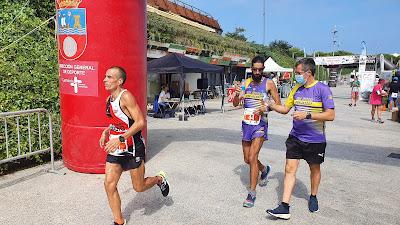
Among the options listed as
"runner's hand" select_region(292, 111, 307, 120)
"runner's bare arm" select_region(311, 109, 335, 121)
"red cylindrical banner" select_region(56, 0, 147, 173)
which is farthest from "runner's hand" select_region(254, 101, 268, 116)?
"red cylindrical banner" select_region(56, 0, 147, 173)

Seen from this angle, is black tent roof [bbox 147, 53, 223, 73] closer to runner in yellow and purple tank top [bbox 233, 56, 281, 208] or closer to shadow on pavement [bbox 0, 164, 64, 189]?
shadow on pavement [bbox 0, 164, 64, 189]

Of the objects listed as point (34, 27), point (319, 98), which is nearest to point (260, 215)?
point (319, 98)

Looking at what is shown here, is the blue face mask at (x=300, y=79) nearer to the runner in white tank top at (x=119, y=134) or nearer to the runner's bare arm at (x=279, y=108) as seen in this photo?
the runner's bare arm at (x=279, y=108)

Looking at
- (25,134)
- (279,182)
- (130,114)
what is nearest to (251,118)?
(279,182)

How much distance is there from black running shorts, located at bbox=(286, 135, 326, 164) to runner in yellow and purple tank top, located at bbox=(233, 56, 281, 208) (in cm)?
44

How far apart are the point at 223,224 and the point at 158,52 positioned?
53.1 feet

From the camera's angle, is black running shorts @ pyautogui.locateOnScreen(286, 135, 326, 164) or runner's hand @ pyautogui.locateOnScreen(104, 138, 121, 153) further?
black running shorts @ pyautogui.locateOnScreen(286, 135, 326, 164)

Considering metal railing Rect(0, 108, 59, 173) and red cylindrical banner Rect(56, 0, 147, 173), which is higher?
red cylindrical banner Rect(56, 0, 147, 173)

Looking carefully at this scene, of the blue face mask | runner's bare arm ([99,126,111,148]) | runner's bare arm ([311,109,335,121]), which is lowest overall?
runner's bare arm ([99,126,111,148])

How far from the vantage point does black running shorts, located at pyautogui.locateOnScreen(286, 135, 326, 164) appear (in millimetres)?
4125

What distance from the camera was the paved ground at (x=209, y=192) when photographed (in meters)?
4.08

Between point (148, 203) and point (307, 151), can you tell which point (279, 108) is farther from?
point (148, 203)

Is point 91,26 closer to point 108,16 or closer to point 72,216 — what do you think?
point 108,16

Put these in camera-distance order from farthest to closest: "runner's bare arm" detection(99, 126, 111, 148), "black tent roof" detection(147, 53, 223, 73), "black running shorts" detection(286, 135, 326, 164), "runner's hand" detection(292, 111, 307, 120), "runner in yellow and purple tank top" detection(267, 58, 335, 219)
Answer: "black tent roof" detection(147, 53, 223, 73) < "black running shorts" detection(286, 135, 326, 164) < "runner in yellow and purple tank top" detection(267, 58, 335, 219) < "runner's hand" detection(292, 111, 307, 120) < "runner's bare arm" detection(99, 126, 111, 148)
